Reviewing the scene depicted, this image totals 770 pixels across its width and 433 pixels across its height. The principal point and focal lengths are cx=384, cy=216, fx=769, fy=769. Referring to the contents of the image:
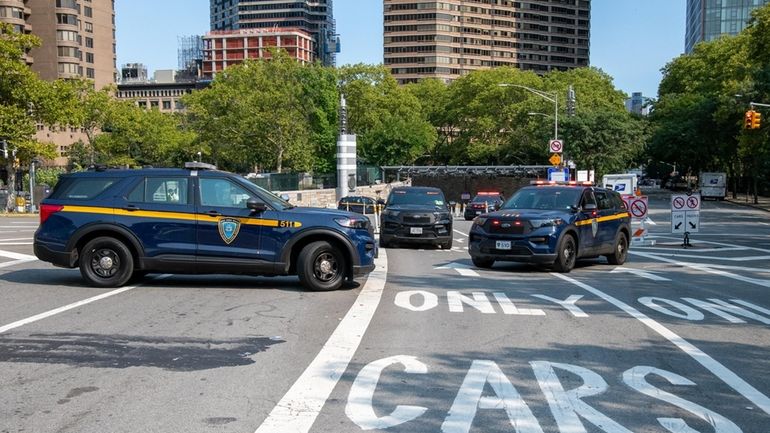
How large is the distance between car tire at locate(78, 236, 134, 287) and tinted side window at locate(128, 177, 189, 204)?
2.42 ft

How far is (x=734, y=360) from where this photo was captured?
741cm

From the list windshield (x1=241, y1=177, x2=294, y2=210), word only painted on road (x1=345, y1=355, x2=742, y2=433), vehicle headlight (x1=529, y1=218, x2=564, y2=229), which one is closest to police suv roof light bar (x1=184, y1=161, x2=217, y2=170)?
windshield (x1=241, y1=177, x2=294, y2=210)

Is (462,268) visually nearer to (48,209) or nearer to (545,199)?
(545,199)

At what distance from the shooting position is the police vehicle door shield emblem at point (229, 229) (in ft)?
36.1

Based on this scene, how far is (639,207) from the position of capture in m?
23.5

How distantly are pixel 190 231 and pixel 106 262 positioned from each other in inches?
54.1

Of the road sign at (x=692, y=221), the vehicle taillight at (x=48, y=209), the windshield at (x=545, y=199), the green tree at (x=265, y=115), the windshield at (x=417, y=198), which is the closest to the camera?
the vehicle taillight at (x=48, y=209)

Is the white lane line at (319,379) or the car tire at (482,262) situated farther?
the car tire at (482,262)

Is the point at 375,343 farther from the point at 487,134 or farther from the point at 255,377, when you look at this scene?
the point at 487,134

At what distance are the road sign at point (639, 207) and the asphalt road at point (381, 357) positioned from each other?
10.9 metres

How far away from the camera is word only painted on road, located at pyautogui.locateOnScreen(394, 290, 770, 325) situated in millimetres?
9805

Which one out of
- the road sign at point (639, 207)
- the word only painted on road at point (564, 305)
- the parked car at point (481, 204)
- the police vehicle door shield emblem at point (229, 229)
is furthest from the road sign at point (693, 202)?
the parked car at point (481, 204)

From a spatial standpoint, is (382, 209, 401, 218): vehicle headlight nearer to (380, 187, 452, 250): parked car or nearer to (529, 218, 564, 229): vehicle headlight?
(380, 187, 452, 250): parked car

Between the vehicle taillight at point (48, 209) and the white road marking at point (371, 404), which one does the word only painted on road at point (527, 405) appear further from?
the vehicle taillight at point (48, 209)
